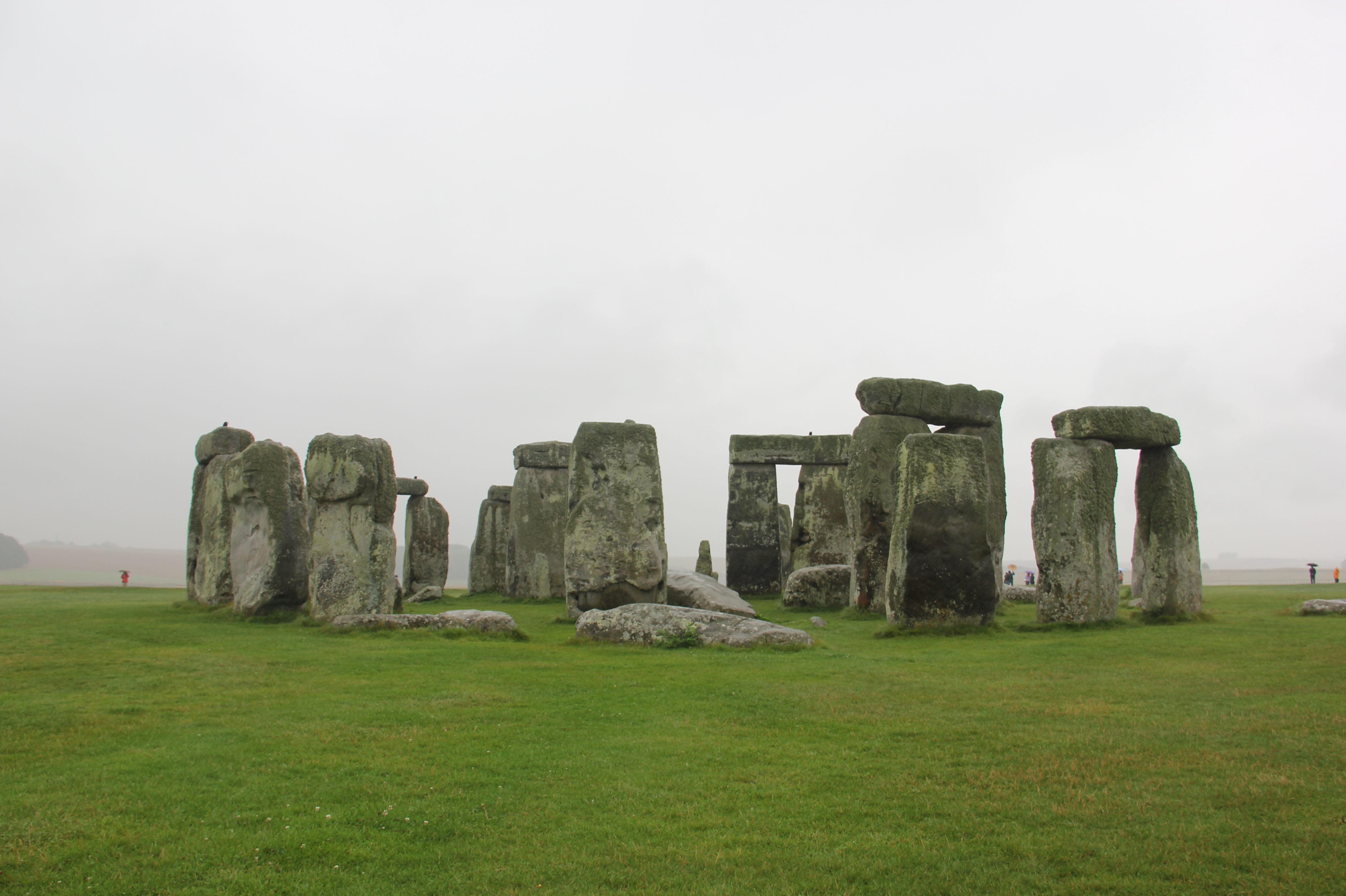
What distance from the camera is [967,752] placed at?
5.64 meters

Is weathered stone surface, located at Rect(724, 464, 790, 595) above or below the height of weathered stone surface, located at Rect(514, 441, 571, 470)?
below

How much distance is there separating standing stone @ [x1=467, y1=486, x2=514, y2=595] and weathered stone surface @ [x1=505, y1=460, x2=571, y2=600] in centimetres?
235

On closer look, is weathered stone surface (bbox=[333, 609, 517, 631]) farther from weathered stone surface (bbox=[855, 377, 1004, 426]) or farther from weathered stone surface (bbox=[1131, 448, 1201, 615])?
weathered stone surface (bbox=[1131, 448, 1201, 615])

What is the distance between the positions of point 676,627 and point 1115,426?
699cm

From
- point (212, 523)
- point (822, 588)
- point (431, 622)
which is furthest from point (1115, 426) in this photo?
point (212, 523)

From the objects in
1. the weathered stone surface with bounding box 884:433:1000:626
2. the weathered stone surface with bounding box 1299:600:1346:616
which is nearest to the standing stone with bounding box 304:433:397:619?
the weathered stone surface with bounding box 884:433:1000:626

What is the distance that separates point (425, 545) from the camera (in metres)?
23.4

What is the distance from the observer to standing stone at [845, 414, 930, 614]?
15.1 meters

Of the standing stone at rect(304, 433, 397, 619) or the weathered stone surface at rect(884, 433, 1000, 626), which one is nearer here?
the weathered stone surface at rect(884, 433, 1000, 626)

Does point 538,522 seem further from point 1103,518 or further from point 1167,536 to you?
point 1167,536

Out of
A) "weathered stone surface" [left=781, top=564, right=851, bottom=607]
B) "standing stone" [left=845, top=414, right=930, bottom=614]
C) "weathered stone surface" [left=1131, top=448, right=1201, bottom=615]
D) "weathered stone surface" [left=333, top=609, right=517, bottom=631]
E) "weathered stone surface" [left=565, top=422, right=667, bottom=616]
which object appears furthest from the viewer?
"weathered stone surface" [left=781, top=564, right=851, bottom=607]

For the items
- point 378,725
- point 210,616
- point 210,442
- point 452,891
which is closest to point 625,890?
point 452,891

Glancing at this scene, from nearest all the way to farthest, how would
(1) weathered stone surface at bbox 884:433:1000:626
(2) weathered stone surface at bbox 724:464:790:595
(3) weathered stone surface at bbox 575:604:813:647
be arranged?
(3) weathered stone surface at bbox 575:604:813:647
(1) weathered stone surface at bbox 884:433:1000:626
(2) weathered stone surface at bbox 724:464:790:595

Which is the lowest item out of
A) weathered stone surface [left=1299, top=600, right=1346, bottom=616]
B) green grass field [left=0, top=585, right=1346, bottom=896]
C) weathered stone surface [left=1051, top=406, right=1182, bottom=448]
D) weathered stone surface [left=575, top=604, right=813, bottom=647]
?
green grass field [left=0, top=585, right=1346, bottom=896]
